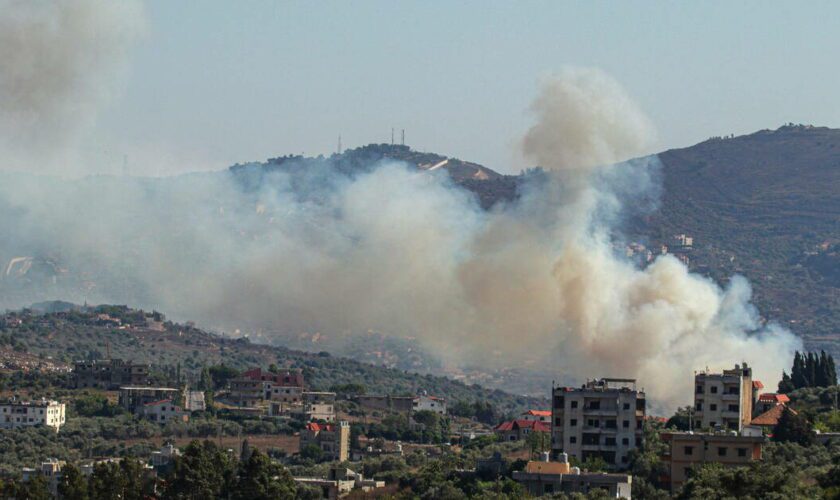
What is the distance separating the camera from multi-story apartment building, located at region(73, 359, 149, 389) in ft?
495

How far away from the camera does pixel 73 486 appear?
84.9 metres

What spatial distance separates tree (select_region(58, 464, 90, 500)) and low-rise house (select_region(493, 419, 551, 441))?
3628 centimetres

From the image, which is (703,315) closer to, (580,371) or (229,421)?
(580,371)

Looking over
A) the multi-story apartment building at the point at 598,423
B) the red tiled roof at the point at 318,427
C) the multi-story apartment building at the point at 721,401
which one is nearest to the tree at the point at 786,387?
the multi-story apartment building at the point at 721,401

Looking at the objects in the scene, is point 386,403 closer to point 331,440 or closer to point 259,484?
point 331,440

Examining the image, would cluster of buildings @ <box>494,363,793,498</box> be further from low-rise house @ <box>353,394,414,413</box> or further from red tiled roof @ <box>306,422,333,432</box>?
low-rise house @ <box>353,394,414,413</box>

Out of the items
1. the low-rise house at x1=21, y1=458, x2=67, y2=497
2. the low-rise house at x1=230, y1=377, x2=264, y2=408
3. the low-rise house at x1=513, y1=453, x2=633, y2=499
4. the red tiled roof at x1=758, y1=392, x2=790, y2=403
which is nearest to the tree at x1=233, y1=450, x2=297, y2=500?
the low-rise house at x1=513, y1=453, x2=633, y2=499

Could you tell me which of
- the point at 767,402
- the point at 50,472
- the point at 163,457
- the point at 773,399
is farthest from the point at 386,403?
the point at 767,402

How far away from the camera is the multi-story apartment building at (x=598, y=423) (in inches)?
3620

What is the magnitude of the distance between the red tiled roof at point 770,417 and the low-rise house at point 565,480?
11.1 meters

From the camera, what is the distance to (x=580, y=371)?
154500mm

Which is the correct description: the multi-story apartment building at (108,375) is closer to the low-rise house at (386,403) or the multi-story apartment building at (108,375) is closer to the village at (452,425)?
the village at (452,425)

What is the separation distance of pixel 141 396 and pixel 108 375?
12240mm

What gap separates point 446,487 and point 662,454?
8.83 metres
